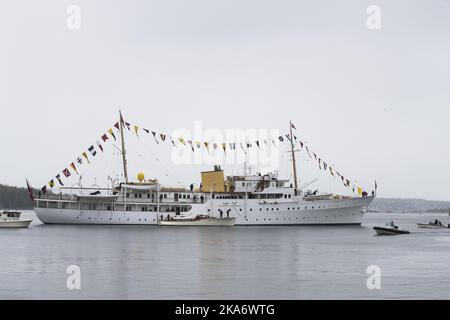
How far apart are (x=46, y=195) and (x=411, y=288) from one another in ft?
226

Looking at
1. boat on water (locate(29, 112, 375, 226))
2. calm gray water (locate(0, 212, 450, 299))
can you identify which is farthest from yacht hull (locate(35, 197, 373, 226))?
calm gray water (locate(0, 212, 450, 299))

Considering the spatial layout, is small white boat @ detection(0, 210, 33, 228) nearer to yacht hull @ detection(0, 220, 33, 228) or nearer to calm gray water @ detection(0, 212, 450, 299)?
yacht hull @ detection(0, 220, 33, 228)

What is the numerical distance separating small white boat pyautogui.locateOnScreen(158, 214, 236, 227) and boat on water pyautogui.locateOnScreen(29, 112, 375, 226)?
0.20m

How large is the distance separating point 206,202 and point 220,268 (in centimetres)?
5152

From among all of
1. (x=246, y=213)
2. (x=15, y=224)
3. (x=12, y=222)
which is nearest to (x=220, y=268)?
(x=246, y=213)

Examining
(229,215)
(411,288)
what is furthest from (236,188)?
(411,288)

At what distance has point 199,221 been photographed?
296 feet

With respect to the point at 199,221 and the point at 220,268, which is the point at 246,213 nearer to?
the point at 199,221

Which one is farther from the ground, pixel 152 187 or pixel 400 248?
pixel 152 187

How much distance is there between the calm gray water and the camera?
30.8 metres

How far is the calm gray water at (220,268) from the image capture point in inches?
1211
